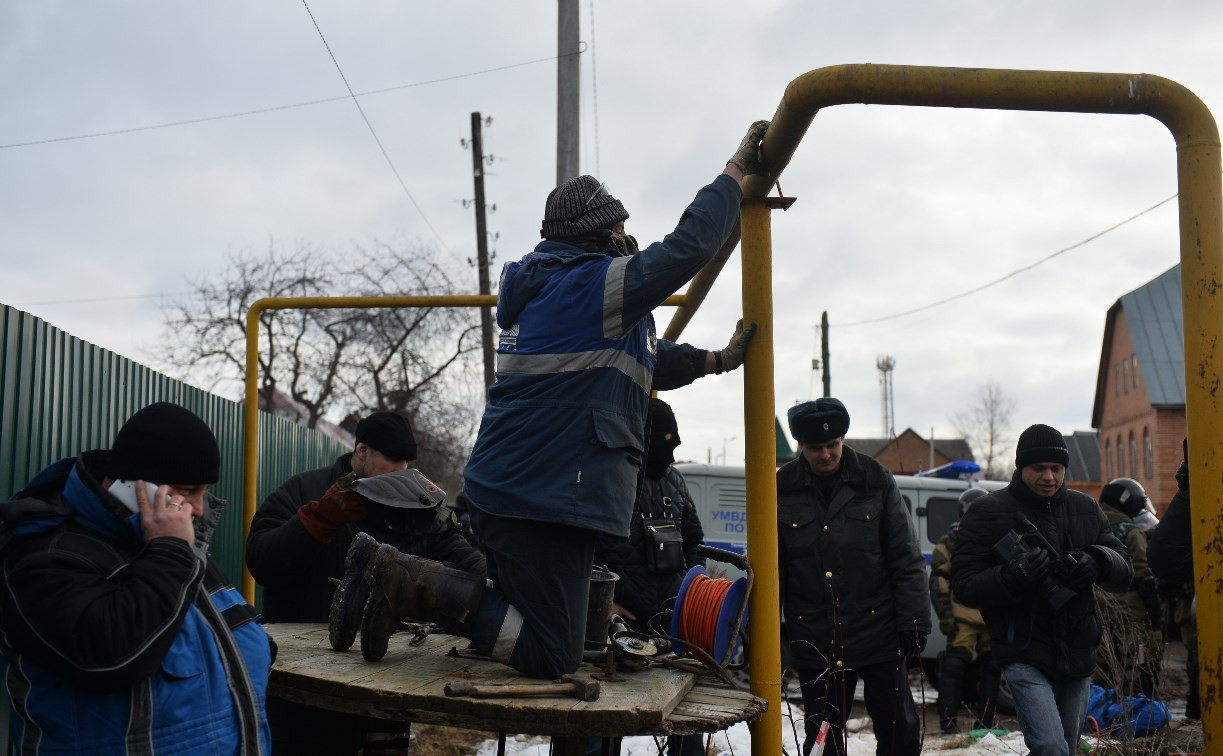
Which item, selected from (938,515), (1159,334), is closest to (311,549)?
(938,515)

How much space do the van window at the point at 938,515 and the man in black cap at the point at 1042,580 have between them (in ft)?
24.5

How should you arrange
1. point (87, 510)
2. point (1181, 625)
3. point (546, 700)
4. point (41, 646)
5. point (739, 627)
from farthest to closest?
point (1181, 625), point (739, 627), point (546, 700), point (87, 510), point (41, 646)

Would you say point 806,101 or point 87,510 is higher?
point 806,101

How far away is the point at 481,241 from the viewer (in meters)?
20.5

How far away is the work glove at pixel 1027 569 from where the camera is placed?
431cm

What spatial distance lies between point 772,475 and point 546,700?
0.94m

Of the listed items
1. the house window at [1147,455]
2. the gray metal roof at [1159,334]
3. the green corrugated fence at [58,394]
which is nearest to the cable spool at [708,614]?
the green corrugated fence at [58,394]

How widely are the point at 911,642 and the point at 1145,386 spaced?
131 feet

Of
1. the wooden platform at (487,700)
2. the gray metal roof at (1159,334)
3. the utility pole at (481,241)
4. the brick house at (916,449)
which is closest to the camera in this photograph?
the wooden platform at (487,700)

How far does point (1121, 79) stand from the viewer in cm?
264

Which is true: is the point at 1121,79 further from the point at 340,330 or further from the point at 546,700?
the point at 340,330

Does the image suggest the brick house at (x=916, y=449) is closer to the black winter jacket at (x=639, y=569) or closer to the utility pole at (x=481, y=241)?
the utility pole at (x=481, y=241)

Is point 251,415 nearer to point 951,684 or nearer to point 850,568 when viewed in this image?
point 850,568

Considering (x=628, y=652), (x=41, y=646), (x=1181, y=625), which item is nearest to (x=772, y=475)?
(x=628, y=652)
